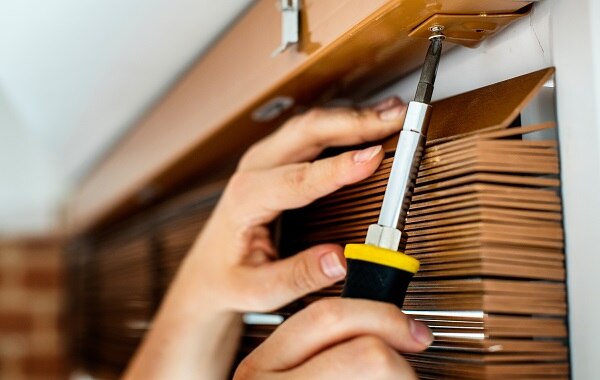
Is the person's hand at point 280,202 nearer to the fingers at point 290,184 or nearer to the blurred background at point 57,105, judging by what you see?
the fingers at point 290,184

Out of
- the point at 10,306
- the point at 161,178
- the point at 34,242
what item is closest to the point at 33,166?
the point at 34,242

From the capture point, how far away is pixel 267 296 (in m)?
0.63

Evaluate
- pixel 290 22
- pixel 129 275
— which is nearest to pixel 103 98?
pixel 129 275

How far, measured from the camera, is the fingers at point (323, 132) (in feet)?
1.81

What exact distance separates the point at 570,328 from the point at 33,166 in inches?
69.7

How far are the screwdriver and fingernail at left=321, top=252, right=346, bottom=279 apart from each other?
0.11m

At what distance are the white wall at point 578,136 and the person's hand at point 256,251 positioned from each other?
0.11 meters

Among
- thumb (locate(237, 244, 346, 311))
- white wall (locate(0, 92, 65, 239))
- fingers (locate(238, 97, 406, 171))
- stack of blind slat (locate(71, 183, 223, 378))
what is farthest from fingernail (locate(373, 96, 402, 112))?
white wall (locate(0, 92, 65, 239))

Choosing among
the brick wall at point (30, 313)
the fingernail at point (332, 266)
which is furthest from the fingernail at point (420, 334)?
the brick wall at point (30, 313)

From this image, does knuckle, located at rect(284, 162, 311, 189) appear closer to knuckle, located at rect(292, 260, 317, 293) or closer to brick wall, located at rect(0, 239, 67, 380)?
knuckle, located at rect(292, 260, 317, 293)

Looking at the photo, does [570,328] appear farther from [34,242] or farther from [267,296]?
[34,242]

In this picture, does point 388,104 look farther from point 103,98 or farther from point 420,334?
point 103,98

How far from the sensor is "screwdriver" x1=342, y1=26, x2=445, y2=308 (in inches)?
17.0

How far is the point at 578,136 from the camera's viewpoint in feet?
1.50
